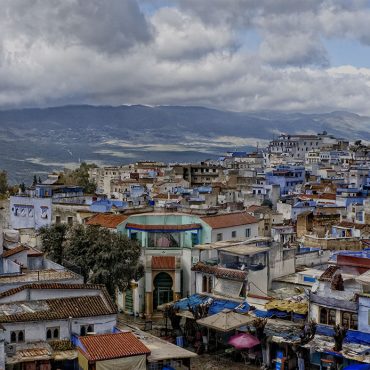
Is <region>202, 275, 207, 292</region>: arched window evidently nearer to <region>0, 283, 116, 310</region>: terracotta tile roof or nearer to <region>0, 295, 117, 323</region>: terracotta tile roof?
<region>0, 283, 116, 310</region>: terracotta tile roof

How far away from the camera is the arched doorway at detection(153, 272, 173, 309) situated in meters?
33.1

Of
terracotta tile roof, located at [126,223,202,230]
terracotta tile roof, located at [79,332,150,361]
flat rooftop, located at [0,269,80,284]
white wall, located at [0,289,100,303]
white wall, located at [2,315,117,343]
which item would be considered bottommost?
terracotta tile roof, located at [79,332,150,361]

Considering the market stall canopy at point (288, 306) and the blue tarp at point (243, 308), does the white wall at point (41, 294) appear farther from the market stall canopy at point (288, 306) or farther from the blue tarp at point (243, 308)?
the market stall canopy at point (288, 306)

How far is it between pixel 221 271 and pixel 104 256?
5306mm

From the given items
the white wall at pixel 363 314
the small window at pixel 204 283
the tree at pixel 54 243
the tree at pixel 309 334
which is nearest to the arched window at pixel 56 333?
the tree at pixel 309 334

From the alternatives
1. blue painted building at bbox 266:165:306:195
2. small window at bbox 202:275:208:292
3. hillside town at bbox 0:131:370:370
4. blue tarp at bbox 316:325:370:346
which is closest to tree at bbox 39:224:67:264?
hillside town at bbox 0:131:370:370

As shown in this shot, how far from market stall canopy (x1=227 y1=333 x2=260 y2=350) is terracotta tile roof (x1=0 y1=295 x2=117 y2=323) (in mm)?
4958

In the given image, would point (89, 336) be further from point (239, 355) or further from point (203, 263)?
point (203, 263)

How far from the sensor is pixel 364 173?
278ft

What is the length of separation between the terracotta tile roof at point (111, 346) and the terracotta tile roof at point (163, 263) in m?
10.9

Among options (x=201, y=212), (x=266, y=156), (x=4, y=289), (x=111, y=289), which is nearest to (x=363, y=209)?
(x=201, y=212)

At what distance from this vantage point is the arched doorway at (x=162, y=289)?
33094 millimetres

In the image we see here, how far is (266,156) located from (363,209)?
72833mm

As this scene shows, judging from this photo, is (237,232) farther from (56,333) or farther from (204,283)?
(56,333)
